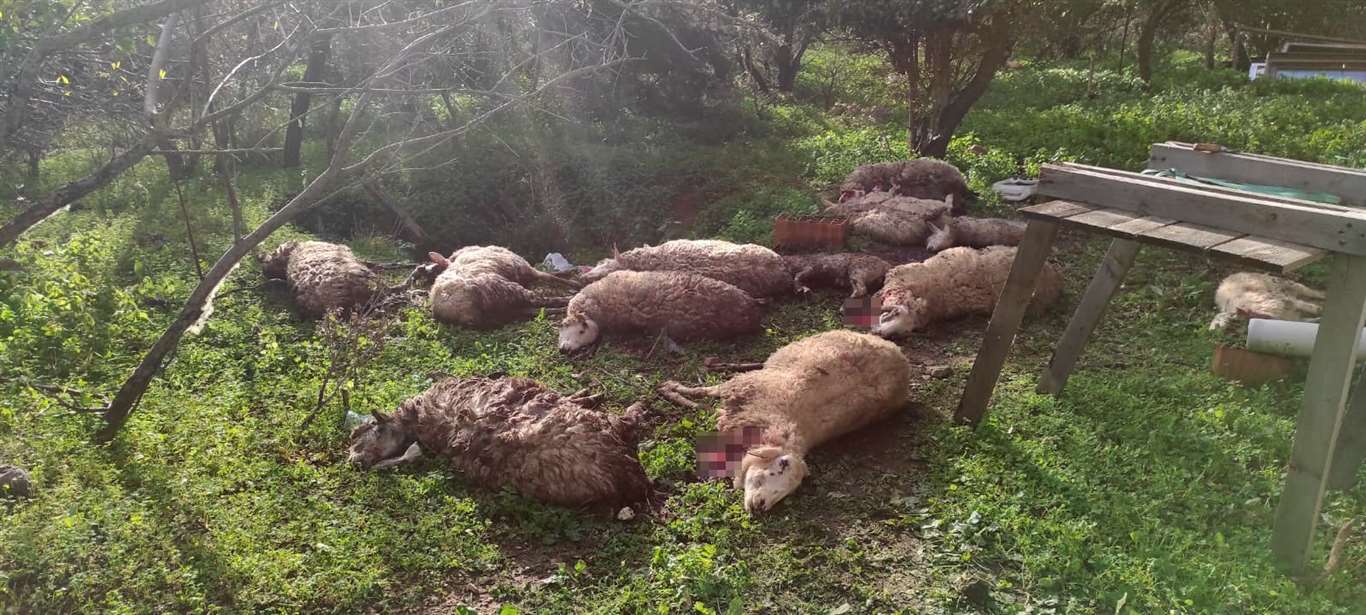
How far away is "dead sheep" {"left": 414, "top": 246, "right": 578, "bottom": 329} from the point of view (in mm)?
7766

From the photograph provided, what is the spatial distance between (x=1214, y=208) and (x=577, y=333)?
492 centimetres

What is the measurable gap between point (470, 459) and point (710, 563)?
1.83 m

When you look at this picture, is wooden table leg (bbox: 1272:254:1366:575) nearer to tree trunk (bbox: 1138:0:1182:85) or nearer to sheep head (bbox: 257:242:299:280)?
sheep head (bbox: 257:242:299:280)

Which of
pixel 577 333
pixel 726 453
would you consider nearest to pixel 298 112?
pixel 577 333

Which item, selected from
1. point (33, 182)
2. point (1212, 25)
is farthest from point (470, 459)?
point (1212, 25)

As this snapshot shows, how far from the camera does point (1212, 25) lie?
2014 centimetres

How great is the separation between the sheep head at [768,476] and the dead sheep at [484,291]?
149 inches

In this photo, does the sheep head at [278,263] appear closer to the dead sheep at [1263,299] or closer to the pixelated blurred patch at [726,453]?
A: the pixelated blurred patch at [726,453]

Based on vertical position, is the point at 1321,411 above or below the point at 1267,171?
below

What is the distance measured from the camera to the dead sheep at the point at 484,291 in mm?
7766

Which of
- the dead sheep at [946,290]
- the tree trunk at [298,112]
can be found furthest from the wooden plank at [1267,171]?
the tree trunk at [298,112]

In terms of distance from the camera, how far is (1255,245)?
12.3 feet

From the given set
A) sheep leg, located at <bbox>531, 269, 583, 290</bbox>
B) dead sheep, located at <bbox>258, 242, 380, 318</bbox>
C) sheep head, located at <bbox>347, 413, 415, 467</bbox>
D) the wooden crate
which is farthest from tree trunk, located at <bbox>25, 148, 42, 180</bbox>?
the wooden crate

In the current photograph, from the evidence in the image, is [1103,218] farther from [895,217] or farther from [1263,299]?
[895,217]
